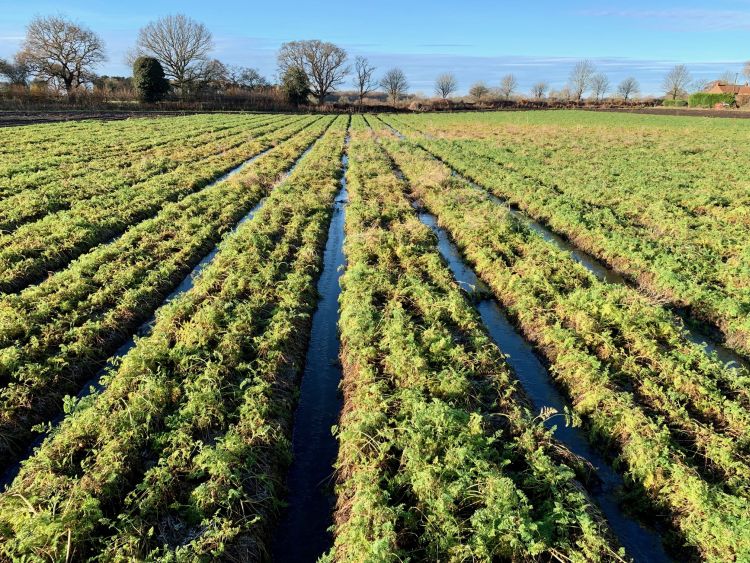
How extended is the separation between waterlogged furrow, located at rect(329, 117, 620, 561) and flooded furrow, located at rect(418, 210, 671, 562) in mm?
578

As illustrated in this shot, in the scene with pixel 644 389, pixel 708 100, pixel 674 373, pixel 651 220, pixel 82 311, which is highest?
pixel 708 100

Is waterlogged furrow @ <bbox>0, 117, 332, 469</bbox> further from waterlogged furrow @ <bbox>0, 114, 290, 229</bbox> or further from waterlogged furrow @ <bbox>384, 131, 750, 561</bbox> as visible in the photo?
waterlogged furrow @ <bbox>384, 131, 750, 561</bbox>

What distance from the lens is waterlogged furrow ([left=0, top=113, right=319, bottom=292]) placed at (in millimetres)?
11477

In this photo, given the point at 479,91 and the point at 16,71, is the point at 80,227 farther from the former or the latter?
the point at 479,91

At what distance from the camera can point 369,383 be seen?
24.9ft

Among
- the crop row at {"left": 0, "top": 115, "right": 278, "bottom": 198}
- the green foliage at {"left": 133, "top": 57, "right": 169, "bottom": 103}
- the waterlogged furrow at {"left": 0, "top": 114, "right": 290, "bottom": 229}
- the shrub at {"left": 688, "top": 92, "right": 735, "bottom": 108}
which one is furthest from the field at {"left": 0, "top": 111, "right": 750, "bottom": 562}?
the shrub at {"left": 688, "top": 92, "right": 735, "bottom": 108}

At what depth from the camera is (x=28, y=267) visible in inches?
448

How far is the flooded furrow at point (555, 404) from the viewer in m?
5.57

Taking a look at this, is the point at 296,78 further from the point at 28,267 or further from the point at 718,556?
the point at 718,556

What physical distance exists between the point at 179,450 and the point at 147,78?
79.3m

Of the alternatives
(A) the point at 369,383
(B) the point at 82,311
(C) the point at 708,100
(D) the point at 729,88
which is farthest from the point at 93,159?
(D) the point at 729,88

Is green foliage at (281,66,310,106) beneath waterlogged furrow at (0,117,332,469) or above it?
above

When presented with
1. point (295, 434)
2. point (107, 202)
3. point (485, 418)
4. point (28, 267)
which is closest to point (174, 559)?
point (295, 434)

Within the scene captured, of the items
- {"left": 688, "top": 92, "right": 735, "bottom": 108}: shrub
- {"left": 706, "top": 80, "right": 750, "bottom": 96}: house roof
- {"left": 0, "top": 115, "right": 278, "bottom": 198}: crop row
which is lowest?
{"left": 0, "top": 115, "right": 278, "bottom": 198}: crop row
